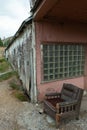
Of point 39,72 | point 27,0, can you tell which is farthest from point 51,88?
point 27,0

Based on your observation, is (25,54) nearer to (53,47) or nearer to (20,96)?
(53,47)

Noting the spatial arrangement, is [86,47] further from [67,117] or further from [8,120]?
[8,120]

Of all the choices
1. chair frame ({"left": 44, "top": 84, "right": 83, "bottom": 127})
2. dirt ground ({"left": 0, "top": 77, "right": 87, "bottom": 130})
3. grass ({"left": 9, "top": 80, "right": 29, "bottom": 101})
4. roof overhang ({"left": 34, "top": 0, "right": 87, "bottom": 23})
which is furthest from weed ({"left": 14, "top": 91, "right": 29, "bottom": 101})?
roof overhang ({"left": 34, "top": 0, "right": 87, "bottom": 23})

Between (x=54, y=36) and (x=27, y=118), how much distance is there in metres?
3.02

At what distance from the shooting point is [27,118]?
464 cm

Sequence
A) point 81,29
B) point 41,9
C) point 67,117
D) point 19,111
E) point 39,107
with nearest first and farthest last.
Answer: point 67,117, point 41,9, point 19,111, point 39,107, point 81,29

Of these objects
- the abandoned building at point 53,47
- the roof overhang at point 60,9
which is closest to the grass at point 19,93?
the abandoned building at point 53,47

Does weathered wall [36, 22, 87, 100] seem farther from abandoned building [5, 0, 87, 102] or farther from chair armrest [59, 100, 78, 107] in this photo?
chair armrest [59, 100, 78, 107]

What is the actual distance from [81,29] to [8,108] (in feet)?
13.8

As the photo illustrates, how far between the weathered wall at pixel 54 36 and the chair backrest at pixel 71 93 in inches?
40.7

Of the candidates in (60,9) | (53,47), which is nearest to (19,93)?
(53,47)

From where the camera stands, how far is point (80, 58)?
688 centimetres

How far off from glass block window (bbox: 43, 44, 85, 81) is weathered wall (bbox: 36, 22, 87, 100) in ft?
0.73

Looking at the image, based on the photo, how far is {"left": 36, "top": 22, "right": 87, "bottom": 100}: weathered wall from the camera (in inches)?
222
